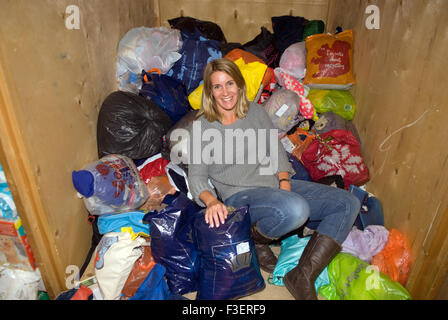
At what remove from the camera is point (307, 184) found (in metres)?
1.85

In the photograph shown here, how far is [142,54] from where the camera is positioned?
231 centimetres

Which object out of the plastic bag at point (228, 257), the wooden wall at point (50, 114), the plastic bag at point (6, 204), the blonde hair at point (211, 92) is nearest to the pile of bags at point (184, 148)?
the plastic bag at point (228, 257)

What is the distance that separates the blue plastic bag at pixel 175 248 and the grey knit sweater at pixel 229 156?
7.0 inches

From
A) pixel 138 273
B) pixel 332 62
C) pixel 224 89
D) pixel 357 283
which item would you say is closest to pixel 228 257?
pixel 138 273

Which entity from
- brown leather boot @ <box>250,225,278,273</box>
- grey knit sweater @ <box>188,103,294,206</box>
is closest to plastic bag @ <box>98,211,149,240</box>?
grey knit sweater @ <box>188,103,294,206</box>

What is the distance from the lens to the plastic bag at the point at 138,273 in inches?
65.1

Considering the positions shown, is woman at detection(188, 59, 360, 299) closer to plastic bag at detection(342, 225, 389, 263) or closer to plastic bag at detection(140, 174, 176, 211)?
plastic bag at detection(342, 225, 389, 263)

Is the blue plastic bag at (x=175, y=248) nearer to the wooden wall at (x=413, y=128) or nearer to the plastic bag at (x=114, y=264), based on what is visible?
the plastic bag at (x=114, y=264)

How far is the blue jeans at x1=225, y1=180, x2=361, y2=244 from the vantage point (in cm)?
162

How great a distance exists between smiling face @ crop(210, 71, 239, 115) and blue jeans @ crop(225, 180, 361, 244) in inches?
20.1

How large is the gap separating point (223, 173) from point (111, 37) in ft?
4.23
